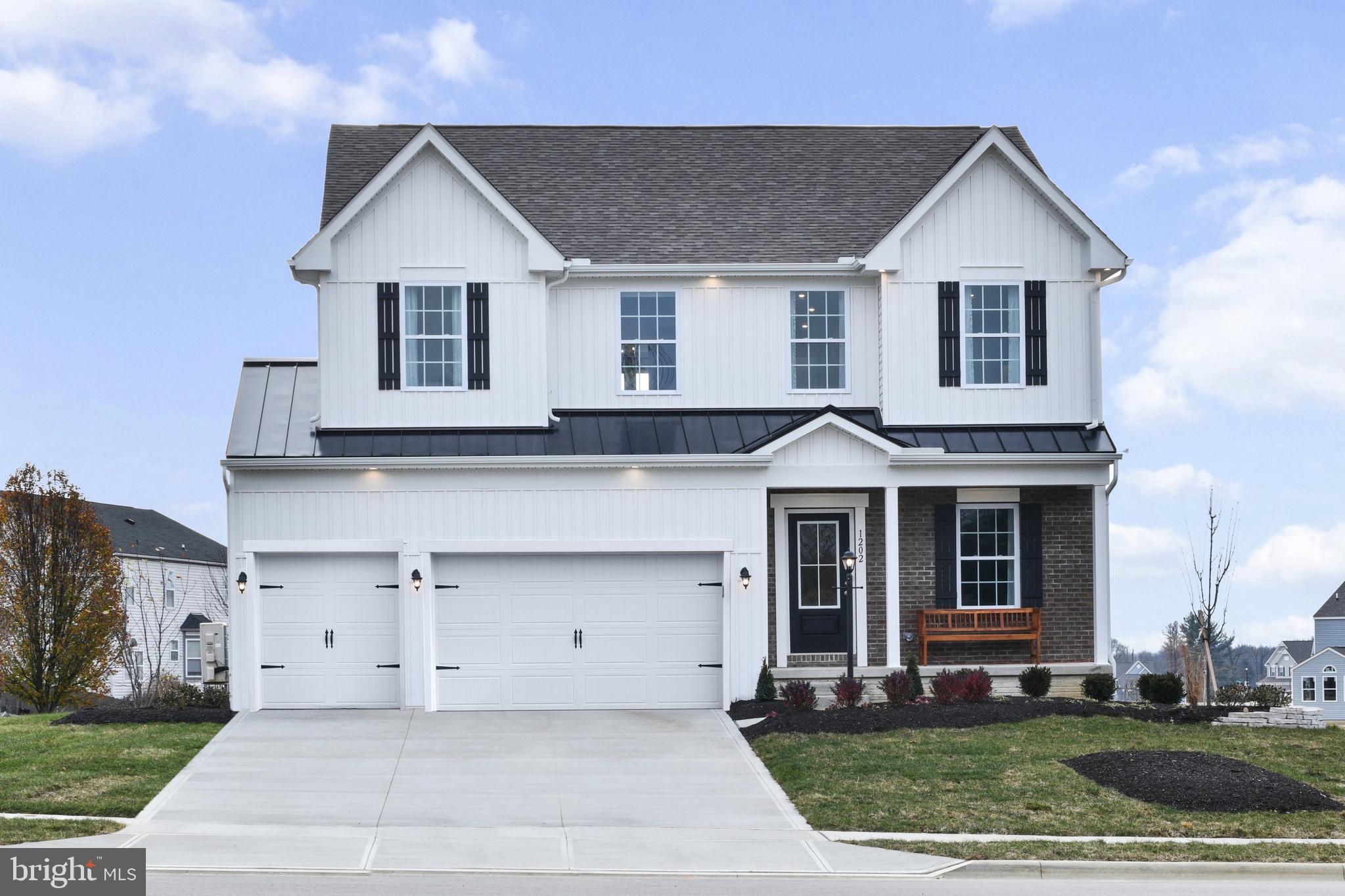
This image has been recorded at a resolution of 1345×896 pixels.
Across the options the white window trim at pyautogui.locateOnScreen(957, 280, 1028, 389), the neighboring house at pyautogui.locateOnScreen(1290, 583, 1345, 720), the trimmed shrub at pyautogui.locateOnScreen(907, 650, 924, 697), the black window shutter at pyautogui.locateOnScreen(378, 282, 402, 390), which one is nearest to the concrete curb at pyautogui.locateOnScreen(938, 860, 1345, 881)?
the trimmed shrub at pyautogui.locateOnScreen(907, 650, 924, 697)

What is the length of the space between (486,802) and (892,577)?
8978mm

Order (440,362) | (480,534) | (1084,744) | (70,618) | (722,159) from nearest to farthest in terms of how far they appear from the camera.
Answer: (1084,744)
(480,534)
(440,362)
(722,159)
(70,618)

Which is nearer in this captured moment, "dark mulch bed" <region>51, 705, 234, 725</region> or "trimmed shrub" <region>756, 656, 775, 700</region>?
"dark mulch bed" <region>51, 705, 234, 725</region>

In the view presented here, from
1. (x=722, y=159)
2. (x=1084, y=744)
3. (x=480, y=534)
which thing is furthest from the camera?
(x=722, y=159)

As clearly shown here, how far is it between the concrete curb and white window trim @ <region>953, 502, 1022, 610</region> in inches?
404

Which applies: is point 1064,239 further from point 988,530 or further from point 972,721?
point 972,721

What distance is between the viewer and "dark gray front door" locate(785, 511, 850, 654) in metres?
22.0

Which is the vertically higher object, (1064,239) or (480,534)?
(1064,239)

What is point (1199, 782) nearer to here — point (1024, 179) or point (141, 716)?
point (1024, 179)

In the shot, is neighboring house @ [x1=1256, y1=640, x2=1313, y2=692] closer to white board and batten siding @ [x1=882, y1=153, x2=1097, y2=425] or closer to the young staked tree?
white board and batten siding @ [x1=882, y1=153, x2=1097, y2=425]

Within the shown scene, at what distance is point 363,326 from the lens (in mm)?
21219

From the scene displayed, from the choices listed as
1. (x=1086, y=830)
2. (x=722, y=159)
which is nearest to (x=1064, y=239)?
(x=722, y=159)

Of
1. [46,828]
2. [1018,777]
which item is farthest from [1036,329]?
[46,828]

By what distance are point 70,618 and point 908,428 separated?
2208 cm
